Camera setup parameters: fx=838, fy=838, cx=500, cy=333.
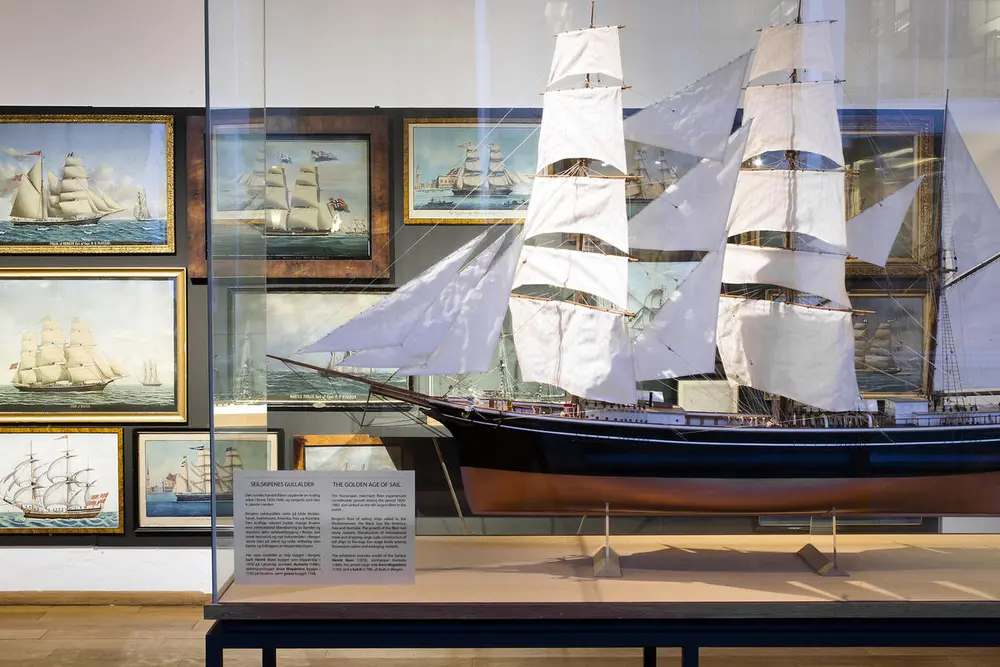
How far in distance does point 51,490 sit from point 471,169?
246 cm

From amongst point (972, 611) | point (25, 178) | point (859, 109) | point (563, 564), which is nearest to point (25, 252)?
point (25, 178)

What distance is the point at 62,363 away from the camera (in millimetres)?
3441

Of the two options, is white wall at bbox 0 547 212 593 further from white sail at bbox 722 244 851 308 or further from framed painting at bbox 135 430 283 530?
white sail at bbox 722 244 851 308

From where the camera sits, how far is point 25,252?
3385 millimetres

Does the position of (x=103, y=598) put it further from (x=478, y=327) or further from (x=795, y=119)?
(x=795, y=119)

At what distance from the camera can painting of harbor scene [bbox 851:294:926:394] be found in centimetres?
214

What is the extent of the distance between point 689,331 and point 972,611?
3.03ft

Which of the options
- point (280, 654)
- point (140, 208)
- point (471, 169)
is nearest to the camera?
point (471, 169)

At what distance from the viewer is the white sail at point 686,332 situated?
7.04ft

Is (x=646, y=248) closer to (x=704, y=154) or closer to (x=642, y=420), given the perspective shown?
(x=704, y=154)

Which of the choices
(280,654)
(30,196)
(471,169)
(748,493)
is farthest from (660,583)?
(30,196)

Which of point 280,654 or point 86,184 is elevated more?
point 86,184

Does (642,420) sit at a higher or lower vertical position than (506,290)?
lower

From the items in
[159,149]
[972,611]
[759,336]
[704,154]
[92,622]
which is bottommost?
[92,622]
